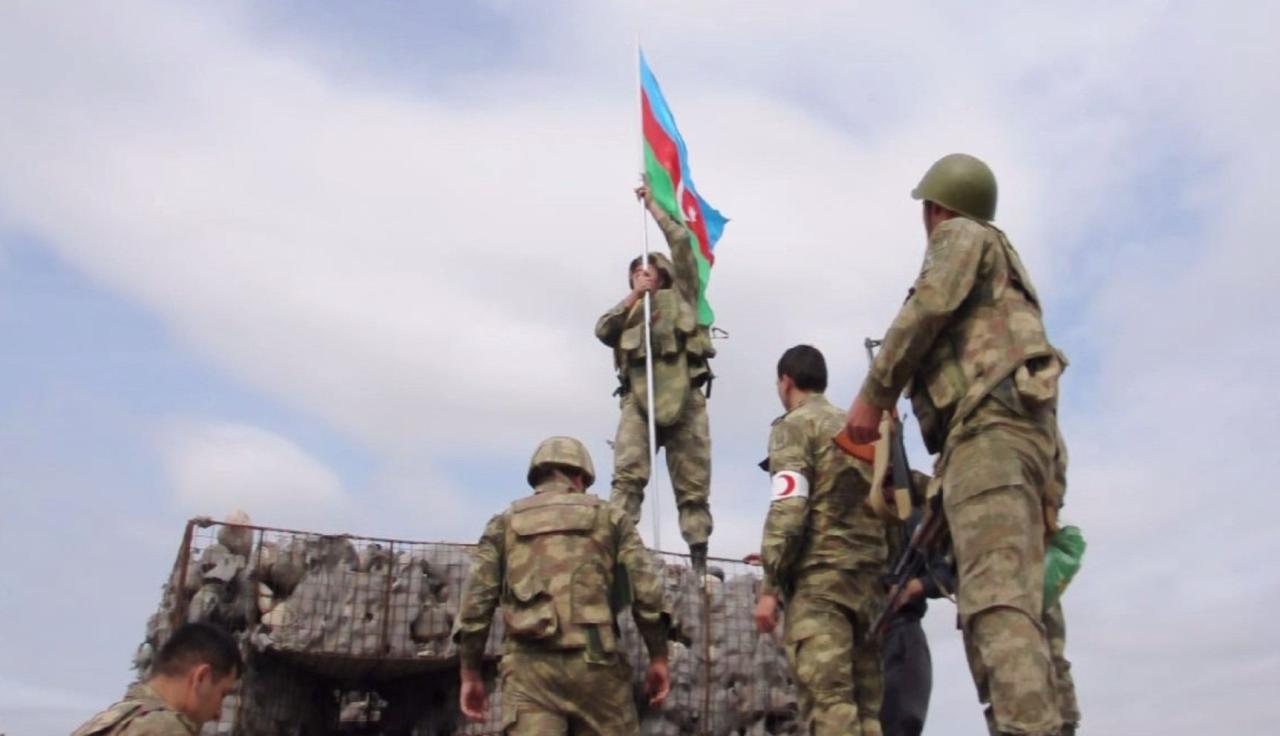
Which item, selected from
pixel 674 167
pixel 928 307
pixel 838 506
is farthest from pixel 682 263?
pixel 928 307

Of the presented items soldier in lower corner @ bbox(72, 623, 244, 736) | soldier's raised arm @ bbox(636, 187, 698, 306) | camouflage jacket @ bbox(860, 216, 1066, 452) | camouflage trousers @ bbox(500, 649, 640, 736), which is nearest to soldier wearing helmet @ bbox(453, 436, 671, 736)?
camouflage trousers @ bbox(500, 649, 640, 736)

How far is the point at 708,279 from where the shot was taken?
11.0 meters

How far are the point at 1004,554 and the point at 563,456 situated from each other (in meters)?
2.99

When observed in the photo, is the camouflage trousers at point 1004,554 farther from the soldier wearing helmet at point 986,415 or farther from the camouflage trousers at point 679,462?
the camouflage trousers at point 679,462

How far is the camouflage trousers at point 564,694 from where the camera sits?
19.2ft

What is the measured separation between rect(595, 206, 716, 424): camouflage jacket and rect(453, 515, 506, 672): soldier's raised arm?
12.1 feet

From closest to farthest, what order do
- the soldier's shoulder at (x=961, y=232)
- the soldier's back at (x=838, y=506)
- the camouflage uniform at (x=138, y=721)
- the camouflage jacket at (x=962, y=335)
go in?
the camouflage uniform at (x=138, y=721), the camouflage jacket at (x=962, y=335), the soldier's shoulder at (x=961, y=232), the soldier's back at (x=838, y=506)

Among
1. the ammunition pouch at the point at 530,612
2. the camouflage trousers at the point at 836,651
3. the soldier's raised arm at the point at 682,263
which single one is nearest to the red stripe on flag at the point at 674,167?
the soldier's raised arm at the point at 682,263

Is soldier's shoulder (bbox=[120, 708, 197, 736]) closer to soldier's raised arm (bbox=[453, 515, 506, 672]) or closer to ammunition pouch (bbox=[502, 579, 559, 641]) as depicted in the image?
ammunition pouch (bbox=[502, 579, 559, 641])

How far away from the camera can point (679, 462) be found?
9.83m

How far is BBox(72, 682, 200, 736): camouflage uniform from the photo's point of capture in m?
3.90

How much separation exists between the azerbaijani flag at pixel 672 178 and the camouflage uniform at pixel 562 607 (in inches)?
188

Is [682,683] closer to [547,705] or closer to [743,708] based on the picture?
[743,708]

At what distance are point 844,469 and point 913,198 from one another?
154 centimetres
